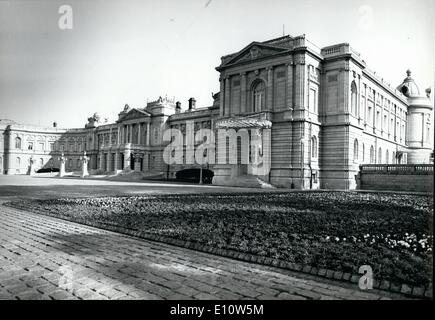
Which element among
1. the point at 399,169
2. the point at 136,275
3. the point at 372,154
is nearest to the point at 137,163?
the point at 372,154

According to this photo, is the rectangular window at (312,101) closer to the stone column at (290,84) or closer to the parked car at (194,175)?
the stone column at (290,84)

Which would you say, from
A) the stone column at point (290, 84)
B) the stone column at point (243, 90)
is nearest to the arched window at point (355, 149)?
the stone column at point (290, 84)

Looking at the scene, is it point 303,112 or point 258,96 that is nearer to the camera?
point 303,112

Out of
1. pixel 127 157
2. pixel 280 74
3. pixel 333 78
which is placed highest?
pixel 280 74

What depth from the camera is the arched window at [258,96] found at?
3738cm

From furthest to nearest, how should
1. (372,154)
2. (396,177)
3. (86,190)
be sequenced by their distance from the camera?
(372,154) < (396,177) < (86,190)

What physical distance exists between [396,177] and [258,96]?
16.8 metres

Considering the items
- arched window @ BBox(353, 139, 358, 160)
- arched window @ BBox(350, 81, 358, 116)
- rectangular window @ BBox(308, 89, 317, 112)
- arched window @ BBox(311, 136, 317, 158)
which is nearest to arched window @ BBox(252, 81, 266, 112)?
rectangular window @ BBox(308, 89, 317, 112)

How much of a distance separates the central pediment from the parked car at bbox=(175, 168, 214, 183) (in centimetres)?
1530

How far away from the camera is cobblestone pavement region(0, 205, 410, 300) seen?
3.97 m

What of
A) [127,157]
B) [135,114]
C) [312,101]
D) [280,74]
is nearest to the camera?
[312,101]

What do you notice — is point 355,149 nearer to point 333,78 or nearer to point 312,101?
point 312,101

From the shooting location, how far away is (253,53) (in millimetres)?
37156

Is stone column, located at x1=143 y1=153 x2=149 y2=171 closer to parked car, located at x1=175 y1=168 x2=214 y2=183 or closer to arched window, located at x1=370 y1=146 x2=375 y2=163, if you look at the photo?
parked car, located at x1=175 y1=168 x2=214 y2=183
